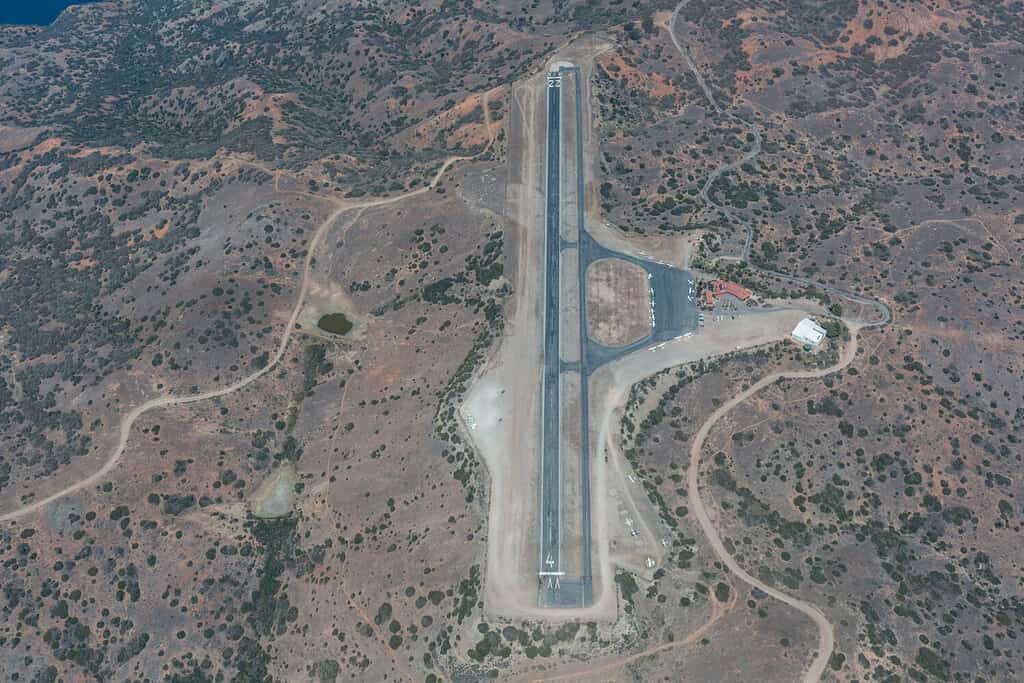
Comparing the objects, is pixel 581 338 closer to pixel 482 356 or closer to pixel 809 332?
pixel 482 356

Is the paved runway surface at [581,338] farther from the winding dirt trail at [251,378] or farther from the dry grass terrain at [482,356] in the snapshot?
the winding dirt trail at [251,378]

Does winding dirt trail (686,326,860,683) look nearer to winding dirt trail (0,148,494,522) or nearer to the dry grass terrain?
the dry grass terrain

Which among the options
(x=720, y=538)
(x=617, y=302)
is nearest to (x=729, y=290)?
(x=617, y=302)

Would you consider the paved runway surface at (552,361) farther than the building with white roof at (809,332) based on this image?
No

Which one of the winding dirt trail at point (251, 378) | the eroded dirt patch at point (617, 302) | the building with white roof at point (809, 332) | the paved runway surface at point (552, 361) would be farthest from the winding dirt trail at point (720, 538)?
the winding dirt trail at point (251, 378)

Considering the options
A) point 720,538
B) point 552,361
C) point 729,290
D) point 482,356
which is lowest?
point 720,538
